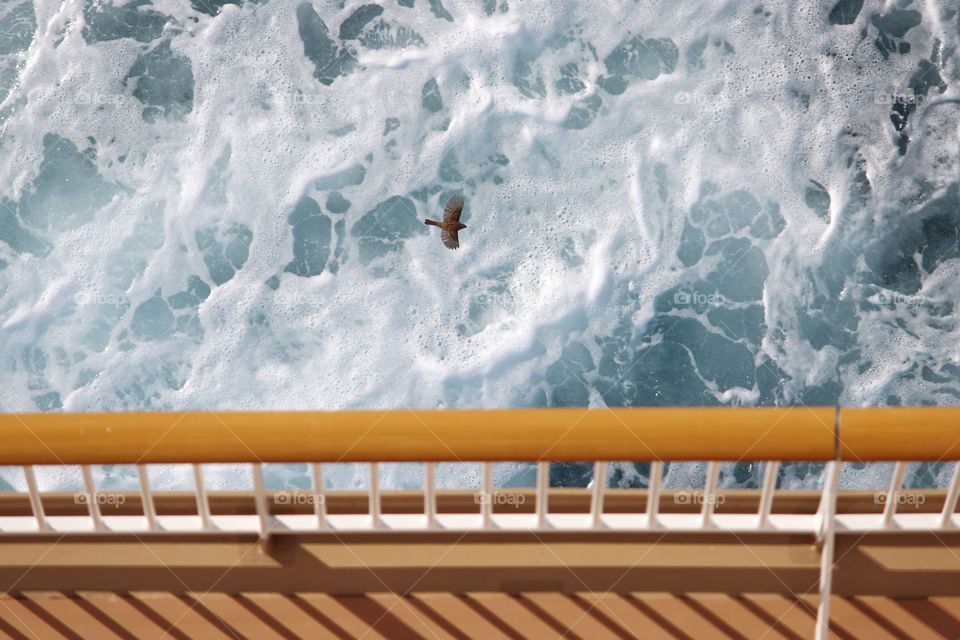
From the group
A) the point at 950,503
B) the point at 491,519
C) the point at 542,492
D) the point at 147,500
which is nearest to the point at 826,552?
the point at 950,503

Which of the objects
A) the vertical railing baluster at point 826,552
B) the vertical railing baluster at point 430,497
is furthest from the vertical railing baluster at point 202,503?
the vertical railing baluster at point 826,552

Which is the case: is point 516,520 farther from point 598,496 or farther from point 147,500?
point 147,500

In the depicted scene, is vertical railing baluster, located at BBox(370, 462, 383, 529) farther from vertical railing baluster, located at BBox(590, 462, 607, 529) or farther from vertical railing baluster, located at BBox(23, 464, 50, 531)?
vertical railing baluster, located at BBox(23, 464, 50, 531)

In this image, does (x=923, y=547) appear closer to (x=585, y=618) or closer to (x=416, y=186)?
(x=585, y=618)

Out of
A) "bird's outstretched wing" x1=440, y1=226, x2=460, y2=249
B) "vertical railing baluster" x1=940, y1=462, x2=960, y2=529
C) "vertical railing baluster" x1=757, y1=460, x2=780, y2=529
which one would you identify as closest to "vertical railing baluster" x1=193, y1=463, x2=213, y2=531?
"vertical railing baluster" x1=757, y1=460, x2=780, y2=529

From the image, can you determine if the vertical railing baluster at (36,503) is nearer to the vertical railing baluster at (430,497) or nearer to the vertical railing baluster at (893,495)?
the vertical railing baluster at (430,497)

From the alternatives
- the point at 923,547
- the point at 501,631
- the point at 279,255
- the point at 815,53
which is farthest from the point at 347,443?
the point at 815,53
